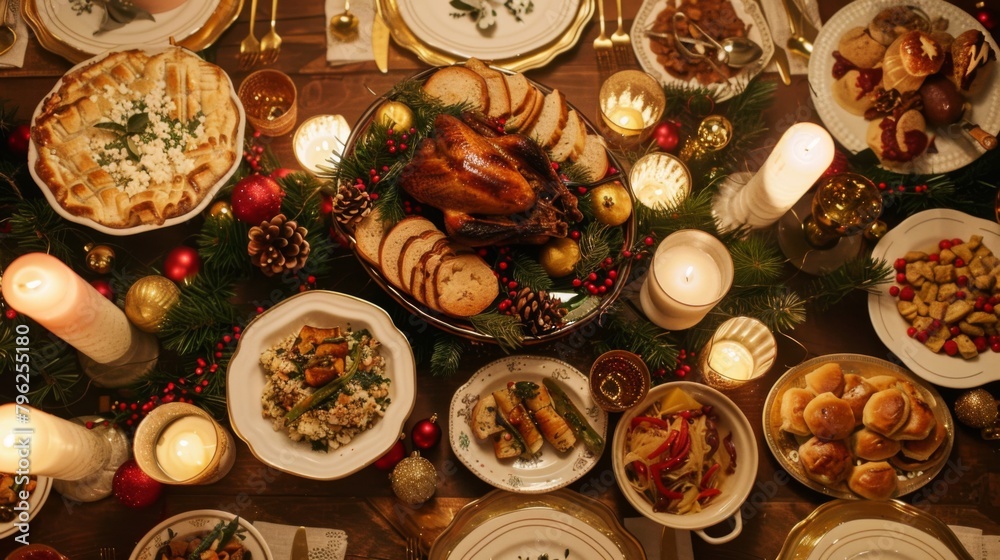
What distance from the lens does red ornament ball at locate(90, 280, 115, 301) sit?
1.75 metres

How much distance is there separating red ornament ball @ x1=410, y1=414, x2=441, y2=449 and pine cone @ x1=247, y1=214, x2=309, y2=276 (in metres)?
0.51

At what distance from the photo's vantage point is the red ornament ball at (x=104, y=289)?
1.75m

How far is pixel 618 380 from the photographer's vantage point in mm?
1666

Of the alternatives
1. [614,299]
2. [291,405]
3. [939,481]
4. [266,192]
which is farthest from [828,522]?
[266,192]

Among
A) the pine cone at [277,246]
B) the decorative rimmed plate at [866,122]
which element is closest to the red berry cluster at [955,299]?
the decorative rimmed plate at [866,122]

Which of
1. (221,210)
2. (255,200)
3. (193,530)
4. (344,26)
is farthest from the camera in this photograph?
(344,26)

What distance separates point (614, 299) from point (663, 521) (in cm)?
55

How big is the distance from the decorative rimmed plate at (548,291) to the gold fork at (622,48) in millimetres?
404

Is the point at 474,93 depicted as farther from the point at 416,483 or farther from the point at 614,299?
the point at 416,483

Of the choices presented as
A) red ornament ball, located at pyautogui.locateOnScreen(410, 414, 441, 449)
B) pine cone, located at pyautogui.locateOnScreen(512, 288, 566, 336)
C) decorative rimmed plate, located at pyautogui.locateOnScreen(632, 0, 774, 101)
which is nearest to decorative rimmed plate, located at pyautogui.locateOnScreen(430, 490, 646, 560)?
red ornament ball, located at pyautogui.locateOnScreen(410, 414, 441, 449)

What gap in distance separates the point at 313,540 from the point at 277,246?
0.76 metres

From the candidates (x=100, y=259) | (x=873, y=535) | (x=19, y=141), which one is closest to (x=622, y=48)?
(x=873, y=535)

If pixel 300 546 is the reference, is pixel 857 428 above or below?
above

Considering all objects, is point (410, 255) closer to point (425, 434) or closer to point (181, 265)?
point (425, 434)
